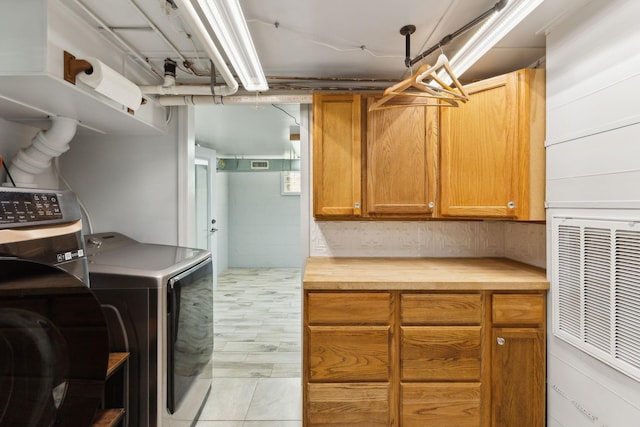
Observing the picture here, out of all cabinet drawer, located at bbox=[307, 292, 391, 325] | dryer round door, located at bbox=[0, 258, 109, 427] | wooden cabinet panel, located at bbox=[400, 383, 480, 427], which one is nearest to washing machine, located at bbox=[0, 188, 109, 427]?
dryer round door, located at bbox=[0, 258, 109, 427]

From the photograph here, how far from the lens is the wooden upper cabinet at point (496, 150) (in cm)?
173

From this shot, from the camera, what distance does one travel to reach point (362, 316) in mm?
1669

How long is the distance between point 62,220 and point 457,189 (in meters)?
1.96

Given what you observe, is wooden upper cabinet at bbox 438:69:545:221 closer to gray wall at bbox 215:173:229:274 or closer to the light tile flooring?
the light tile flooring

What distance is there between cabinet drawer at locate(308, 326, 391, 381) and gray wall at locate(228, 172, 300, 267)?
15.5ft

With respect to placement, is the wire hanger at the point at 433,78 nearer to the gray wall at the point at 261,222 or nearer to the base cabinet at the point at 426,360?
the base cabinet at the point at 426,360

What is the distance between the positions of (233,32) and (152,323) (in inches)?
51.8

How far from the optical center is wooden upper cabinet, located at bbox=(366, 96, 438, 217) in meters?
2.01

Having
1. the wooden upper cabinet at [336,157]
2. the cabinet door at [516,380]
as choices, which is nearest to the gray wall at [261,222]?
the wooden upper cabinet at [336,157]

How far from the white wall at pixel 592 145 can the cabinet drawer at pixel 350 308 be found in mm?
879

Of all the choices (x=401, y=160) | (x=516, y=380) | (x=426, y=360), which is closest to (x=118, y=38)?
(x=401, y=160)

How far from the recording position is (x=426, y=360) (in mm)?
1661

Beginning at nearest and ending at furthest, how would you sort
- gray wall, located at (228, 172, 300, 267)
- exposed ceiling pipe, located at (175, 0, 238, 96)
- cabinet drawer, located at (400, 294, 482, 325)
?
exposed ceiling pipe, located at (175, 0, 238, 96), cabinet drawer, located at (400, 294, 482, 325), gray wall, located at (228, 172, 300, 267)

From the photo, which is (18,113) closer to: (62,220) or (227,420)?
(62,220)
